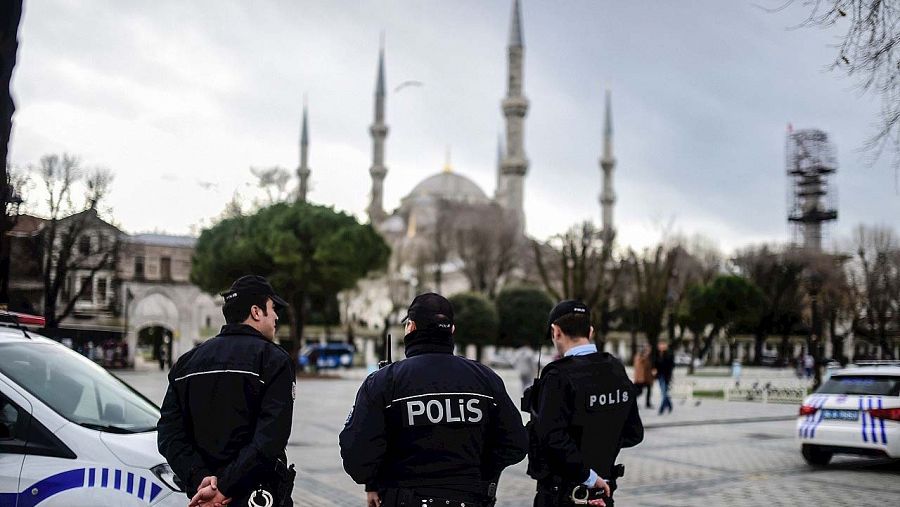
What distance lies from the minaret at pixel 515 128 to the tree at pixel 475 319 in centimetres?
3539

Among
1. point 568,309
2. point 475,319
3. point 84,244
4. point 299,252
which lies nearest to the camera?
point 568,309

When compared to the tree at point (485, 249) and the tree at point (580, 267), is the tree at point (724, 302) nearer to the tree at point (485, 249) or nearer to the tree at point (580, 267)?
the tree at point (580, 267)

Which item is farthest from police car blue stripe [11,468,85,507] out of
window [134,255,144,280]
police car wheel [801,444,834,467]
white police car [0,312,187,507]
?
window [134,255,144,280]

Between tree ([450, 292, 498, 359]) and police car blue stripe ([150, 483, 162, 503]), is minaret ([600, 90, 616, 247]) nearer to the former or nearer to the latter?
tree ([450, 292, 498, 359])

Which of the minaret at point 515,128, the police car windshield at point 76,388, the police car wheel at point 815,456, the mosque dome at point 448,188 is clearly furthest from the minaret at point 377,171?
the police car windshield at point 76,388

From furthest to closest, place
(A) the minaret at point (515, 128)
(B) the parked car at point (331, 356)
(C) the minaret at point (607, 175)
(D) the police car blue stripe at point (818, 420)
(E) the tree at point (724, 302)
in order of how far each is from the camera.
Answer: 1. (C) the minaret at point (607, 175)
2. (A) the minaret at point (515, 128)
3. (E) the tree at point (724, 302)
4. (B) the parked car at point (331, 356)
5. (D) the police car blue stripe at point (818, 420)

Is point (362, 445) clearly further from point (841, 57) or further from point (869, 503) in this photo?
point (869, 503)

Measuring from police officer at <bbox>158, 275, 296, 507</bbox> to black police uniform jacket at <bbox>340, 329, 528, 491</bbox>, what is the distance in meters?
0.34

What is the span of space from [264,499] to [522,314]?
136 ft

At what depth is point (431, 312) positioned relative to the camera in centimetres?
384

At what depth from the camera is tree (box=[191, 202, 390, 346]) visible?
34.9m

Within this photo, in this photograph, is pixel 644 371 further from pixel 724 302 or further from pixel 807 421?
pixel 724 302

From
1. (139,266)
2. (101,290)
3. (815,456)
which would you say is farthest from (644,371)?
(139,266)

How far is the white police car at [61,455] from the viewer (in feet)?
14.2
